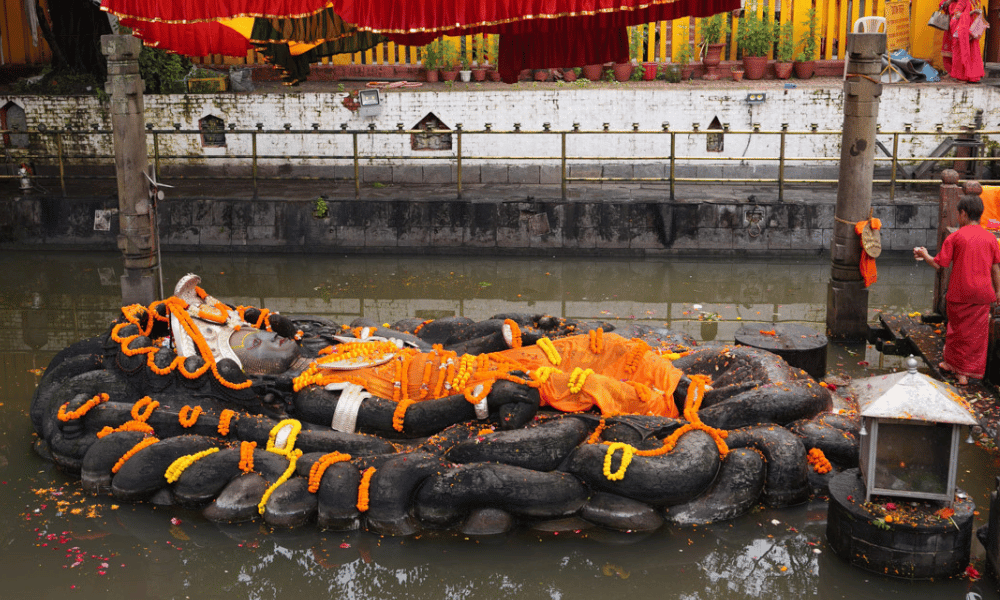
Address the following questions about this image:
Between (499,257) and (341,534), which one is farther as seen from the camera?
(499,257)

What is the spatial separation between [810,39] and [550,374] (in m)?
10.8

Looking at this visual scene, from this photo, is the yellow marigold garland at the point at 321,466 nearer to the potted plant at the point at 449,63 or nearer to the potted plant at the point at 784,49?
the potted plant at the point at 449,63

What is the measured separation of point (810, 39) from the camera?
14.5 m

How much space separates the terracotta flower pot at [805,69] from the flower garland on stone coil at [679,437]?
401 inches

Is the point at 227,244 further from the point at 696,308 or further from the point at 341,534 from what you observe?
the point at 341,534

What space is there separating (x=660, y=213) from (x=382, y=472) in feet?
22.9

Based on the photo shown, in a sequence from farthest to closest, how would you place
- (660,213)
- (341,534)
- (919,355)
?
(660,213)
(919,355)
(341,534)

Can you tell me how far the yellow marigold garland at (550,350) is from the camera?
5789 mm

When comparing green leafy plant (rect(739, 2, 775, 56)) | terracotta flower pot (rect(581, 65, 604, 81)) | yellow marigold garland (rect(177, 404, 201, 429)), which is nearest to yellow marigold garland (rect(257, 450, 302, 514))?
yellow marigold garland (rect(177, 404, 201, 429))

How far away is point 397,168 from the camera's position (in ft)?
44.8

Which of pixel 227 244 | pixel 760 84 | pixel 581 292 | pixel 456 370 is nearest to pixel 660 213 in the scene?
pixel 581 292

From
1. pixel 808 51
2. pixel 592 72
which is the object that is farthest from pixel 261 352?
pixel 808 51

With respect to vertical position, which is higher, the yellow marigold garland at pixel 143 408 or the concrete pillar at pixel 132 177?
the concrete pillar at pixel 132 177

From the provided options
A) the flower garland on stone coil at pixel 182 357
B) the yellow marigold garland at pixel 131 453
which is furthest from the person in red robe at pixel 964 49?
the yellow marigold garland at pixel 131 453
